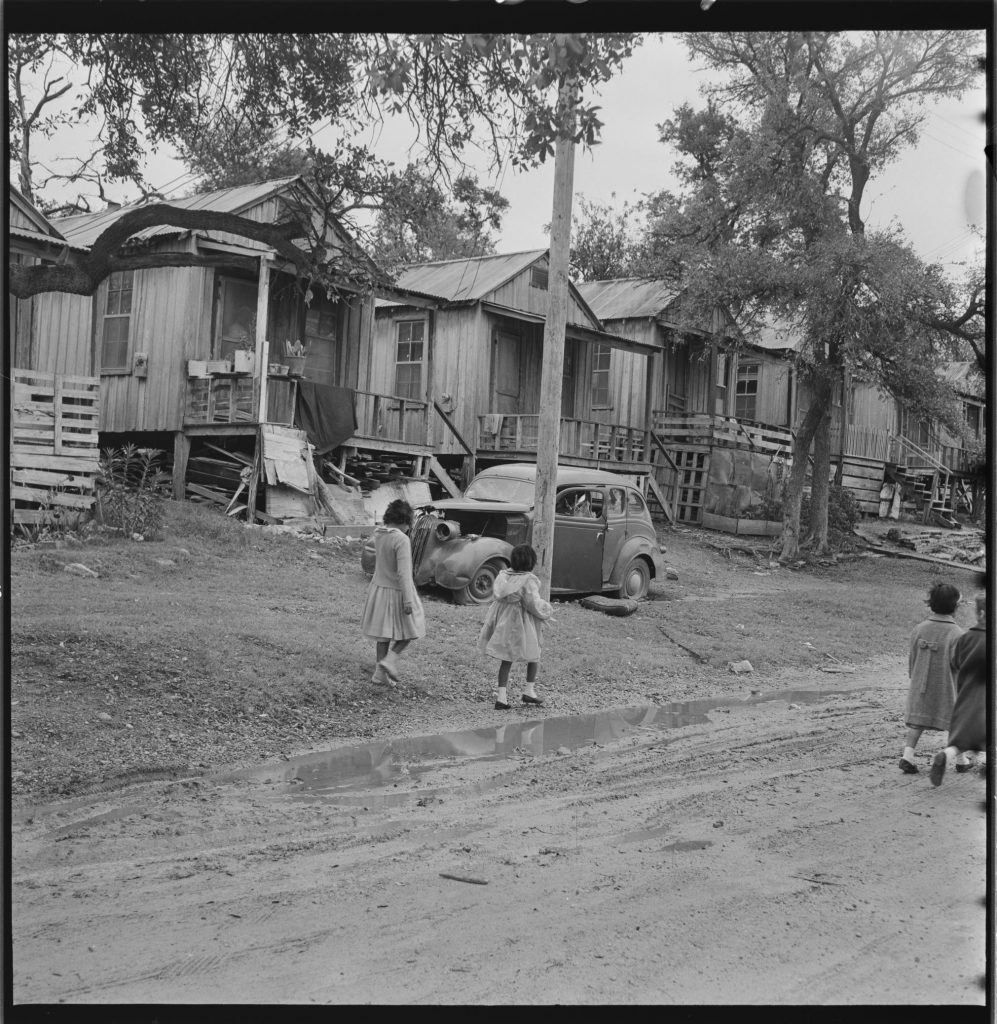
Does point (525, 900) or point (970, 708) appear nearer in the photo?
point (525, 900)

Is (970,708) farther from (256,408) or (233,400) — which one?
(233,400)

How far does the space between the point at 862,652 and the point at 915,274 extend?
718cm

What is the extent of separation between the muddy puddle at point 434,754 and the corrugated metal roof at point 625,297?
52.0ft

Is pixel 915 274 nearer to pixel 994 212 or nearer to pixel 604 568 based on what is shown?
pixel 604 568

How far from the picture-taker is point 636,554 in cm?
1308

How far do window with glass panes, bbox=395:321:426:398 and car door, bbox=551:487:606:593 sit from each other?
7.38 m

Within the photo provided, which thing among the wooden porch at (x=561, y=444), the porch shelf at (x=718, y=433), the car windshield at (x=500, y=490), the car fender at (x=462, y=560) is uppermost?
the porch shelf at (x=718, y=433)

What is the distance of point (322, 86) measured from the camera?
6.16 meters

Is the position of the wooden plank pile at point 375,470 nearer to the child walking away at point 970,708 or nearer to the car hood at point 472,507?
the car hood at point 472,507

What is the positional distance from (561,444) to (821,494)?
194 inches

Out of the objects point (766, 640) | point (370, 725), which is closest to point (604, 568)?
point (766, 640)

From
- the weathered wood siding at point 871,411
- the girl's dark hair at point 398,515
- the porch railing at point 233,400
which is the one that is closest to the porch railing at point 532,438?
the porch railing at point 233,400

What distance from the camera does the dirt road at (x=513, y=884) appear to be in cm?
377

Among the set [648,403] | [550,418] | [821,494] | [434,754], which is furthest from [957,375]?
[434,754]
